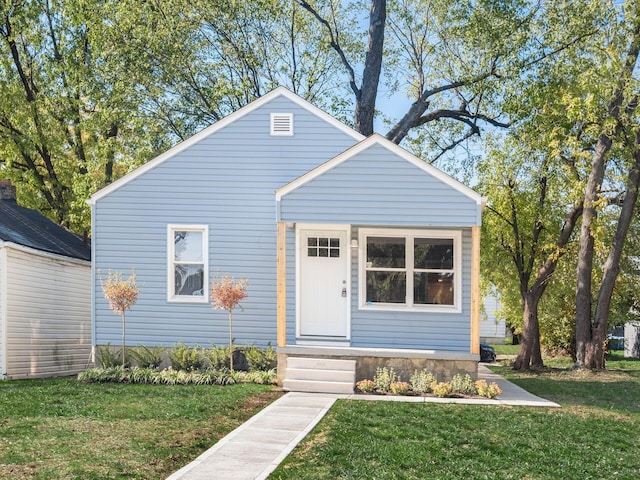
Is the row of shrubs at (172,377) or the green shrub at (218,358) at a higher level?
the green shrub at (218,358)

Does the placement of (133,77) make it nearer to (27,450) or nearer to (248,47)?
(248,47)

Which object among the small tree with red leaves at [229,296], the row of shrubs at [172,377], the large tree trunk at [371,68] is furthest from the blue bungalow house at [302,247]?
the large tree trunk at [371,68]

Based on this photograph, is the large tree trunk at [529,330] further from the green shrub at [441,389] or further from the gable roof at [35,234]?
the gable roof at [35,234]

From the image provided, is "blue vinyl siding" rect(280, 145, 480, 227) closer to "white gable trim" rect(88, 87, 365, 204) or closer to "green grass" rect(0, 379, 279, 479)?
"white gable trim" rect(88, 87, 365, 204)

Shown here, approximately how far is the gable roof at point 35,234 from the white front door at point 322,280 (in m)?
6.44

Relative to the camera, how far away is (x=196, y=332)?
1487 cm

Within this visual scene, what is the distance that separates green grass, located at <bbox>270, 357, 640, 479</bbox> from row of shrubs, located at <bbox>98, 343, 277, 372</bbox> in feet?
11.1

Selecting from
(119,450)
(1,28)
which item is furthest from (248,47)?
(119,450)

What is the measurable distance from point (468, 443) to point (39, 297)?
1170 centimetres

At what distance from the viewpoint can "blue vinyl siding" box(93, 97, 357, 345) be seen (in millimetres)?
14906

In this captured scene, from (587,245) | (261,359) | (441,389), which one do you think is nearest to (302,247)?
(261,359)

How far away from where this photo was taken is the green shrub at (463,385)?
12359mm

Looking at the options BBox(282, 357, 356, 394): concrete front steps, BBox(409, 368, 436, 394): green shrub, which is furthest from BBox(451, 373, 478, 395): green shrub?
BBox(282, 357, 356, 394): concrete front steps

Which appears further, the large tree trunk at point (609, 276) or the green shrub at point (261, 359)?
the large tree trunk at point (609, 276)
